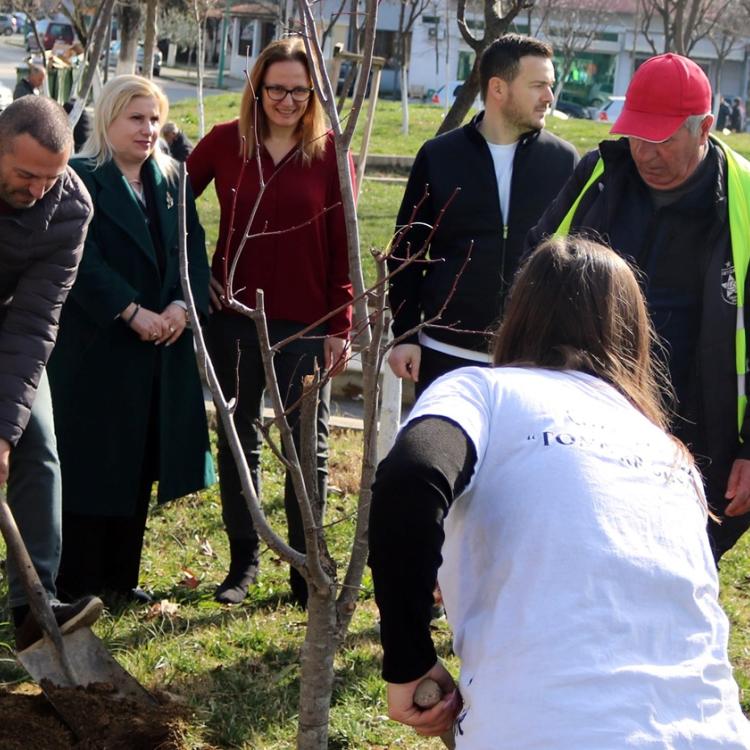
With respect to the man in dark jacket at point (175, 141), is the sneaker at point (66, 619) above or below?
below

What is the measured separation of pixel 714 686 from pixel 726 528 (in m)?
1.94

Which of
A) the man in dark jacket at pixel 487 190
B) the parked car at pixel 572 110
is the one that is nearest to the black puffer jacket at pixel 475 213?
the man in dark jacket at pixel 487 190

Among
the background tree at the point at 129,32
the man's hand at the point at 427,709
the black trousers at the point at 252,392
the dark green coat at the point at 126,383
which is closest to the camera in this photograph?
the man's hand at the point at 427,709

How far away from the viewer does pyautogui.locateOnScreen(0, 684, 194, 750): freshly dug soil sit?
11.8 ft

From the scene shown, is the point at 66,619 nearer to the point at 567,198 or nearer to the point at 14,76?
the point at 567,198

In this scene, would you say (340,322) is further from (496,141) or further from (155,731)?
(155,731)

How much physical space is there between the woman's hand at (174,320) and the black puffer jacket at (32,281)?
62 cm

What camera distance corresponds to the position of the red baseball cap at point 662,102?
3.58 meters

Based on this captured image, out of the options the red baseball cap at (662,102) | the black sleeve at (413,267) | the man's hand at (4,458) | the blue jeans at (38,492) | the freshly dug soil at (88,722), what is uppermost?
the red baseball cap at (662,102)

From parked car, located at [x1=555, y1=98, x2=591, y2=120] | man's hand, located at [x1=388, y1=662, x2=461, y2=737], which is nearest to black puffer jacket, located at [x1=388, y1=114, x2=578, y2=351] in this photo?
man's hand, located at [x1=388, y1=662, x2=461, y2=737]

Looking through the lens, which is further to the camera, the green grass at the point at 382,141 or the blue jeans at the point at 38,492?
the green grass at the point at 382,141

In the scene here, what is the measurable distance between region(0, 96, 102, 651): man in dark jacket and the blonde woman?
21.0 inches

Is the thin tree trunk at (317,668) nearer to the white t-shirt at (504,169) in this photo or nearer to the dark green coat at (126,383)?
the dark green coat at (126,383)

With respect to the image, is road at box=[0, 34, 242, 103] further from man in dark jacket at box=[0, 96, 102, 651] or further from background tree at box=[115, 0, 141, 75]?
man in dark jacket at box=[0, 96, 102, 651]
